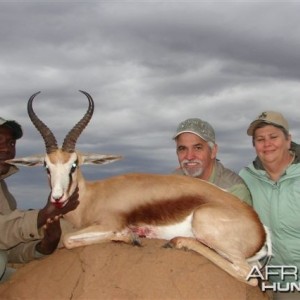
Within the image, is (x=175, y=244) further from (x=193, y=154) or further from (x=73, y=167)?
(x=193, y=154)

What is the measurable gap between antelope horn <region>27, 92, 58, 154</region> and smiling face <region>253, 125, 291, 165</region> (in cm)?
273

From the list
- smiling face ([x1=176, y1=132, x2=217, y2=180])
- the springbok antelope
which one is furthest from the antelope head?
smiling face ([x1=176, y1=132, x2=217, y2=180])

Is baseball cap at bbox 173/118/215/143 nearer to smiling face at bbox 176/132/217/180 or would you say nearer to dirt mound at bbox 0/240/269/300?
smiling face at bbox 176/132/217/180

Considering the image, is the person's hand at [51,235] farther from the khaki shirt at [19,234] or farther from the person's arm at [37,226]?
the khaki shirt at [19,234]

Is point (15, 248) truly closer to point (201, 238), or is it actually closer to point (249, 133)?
point (201, 238)

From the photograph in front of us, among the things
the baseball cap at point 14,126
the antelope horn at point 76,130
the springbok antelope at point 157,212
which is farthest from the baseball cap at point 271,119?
the baseball cap at point 14,126

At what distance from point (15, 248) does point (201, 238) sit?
3.04m

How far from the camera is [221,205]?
5.70 meters

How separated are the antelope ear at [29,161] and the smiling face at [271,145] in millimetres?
2910

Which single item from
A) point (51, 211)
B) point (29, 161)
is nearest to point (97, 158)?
point (29, 161)

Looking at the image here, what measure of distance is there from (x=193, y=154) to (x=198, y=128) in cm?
38

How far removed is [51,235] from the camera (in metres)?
6.12

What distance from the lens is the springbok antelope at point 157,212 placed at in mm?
5539

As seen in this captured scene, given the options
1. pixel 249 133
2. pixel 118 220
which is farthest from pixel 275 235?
pixel 118 220
